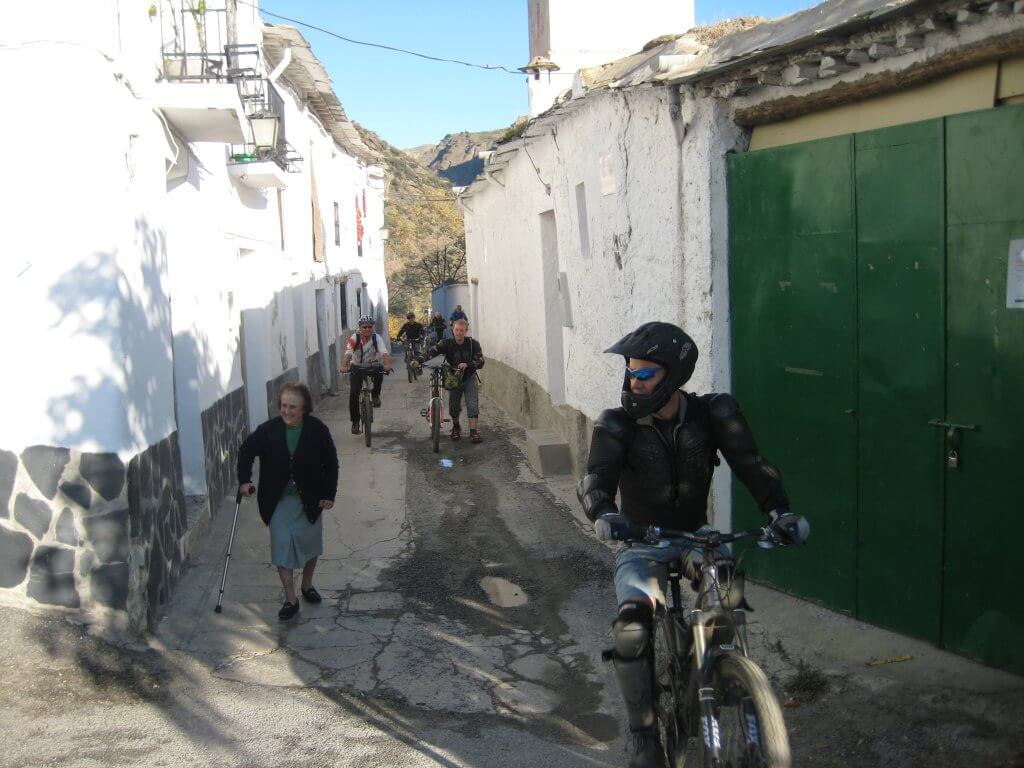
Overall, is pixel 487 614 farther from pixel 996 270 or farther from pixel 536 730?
pixel 996 270

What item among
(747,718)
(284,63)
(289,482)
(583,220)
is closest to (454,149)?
(284,63)

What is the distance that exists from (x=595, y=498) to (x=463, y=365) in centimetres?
914

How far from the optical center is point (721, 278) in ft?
21.6

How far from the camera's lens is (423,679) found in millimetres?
5594

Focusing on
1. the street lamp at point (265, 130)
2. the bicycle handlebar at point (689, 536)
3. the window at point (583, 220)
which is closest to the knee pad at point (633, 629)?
the bicycle handlebar at point (689, 536)

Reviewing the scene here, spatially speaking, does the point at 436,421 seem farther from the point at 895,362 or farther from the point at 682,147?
the point at 895,362

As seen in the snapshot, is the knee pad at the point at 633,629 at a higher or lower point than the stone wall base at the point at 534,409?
higher

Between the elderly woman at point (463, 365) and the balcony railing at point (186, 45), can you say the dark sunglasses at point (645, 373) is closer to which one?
the balcony railing at point (186, 45)

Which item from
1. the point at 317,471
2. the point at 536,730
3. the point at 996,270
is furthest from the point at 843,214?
the point at 317,471

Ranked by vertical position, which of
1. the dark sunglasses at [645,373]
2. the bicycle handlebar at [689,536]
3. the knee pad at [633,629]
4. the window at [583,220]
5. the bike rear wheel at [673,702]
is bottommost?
the bike rear wheel at [673,702]

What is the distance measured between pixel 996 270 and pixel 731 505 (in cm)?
263

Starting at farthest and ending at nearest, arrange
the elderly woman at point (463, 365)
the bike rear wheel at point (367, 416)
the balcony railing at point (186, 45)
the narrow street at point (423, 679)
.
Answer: the bike rear wheel at point (367, 416)
the elderly woman at point (463, 365)
the balcony railing at point (186, 45)
the narrow street at point (423, 679)

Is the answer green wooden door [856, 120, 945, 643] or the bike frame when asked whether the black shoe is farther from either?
green wooden door [856, 120, 945, 643]

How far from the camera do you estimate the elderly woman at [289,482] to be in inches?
258
